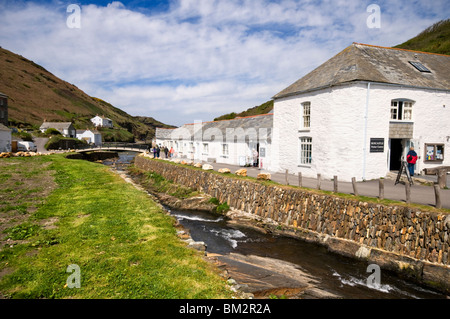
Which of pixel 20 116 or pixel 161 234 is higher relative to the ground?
pixel 20 116

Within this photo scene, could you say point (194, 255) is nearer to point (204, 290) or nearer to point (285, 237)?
point (204, 290)

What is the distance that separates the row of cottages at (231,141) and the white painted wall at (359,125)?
605 centimetres

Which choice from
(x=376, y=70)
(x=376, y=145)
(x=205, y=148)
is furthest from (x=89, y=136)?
(x=376, y=145)

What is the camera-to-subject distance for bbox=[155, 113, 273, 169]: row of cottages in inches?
962

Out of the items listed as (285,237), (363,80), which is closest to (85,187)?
(285,237)

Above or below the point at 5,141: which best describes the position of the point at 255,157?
below

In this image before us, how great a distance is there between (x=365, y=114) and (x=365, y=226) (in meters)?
8.61

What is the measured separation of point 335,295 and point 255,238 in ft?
17.3

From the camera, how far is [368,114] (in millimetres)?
15977

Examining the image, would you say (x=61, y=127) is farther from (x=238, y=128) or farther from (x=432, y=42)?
(x=432, y=42)

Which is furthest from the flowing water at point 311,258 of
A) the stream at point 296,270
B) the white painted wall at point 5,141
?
the white painted wall at point 5,141

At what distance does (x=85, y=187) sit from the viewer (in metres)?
16.0

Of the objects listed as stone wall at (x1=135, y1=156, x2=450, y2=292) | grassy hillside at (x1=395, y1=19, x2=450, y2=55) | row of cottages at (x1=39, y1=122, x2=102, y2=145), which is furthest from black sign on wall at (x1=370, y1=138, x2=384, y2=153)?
row of cottages at (x1=39, y1=122, x2=102, y2=145)

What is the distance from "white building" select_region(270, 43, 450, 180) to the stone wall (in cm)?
534
